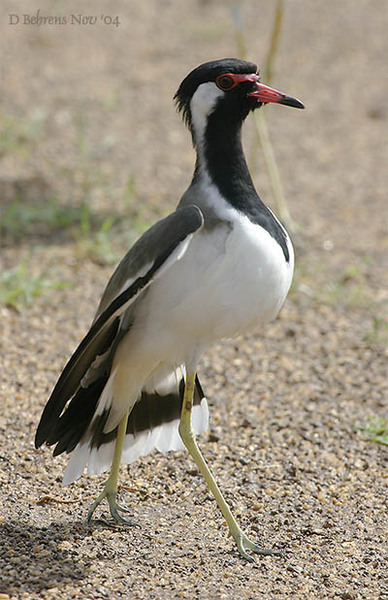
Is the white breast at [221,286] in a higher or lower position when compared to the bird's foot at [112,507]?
higher

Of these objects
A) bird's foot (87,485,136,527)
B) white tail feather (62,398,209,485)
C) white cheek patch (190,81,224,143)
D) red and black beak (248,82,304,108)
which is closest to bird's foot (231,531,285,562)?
bird's foot (87,485,136,527)

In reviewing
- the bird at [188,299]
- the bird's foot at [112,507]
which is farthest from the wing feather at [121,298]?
the bird's foot at [112,507]

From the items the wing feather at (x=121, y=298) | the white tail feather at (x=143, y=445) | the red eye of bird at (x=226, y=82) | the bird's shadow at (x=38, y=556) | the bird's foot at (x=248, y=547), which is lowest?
the bird's shadow at (x=38, y=556)

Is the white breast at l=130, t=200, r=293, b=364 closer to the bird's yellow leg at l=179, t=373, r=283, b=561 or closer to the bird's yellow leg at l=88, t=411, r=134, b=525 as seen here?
the bird's yellow leg at l=179, t=373, r=283, b=561

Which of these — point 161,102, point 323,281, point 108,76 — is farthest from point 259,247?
point 108,76

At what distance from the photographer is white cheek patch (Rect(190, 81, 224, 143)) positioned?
361 centimetres

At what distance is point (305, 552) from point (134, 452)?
83 cm

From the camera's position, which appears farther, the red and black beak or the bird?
the red and black beak

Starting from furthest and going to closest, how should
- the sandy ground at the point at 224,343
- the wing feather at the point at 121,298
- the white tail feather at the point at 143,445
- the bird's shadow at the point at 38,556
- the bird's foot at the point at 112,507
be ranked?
the white tail feather at the point at 143,445
the bird's foot at the point at 112,507
the sandy ground at the point at 224,343
the wing feather at the point at 121,298
the bird's shadow at the point at 38,556

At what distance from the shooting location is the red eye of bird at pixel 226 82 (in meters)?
3.58

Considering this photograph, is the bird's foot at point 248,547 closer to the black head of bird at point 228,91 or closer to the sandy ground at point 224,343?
the sandy ground at point 224,343

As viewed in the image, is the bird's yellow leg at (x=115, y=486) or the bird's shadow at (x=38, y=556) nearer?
the bird's shadow at (x=38, y=556)

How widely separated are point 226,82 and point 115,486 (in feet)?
5.34

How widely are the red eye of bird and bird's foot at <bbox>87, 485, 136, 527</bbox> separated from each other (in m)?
1.62
